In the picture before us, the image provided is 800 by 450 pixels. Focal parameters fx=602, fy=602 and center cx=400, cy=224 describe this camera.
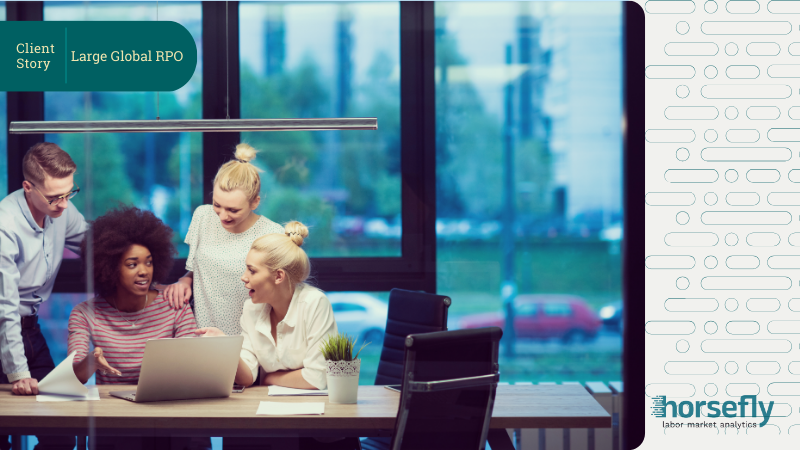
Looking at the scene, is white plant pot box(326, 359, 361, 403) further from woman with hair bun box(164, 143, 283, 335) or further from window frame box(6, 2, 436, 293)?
window frame box(6, 2, 436, 293)

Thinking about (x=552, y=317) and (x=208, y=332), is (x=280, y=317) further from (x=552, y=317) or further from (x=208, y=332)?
(x=552, y=317)

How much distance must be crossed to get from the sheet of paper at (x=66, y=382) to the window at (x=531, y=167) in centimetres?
160

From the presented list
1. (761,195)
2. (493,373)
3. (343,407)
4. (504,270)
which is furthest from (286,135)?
(761,195)

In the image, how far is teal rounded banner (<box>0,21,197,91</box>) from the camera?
2477 mm

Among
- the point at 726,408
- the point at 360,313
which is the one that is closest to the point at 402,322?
the point at 360,313

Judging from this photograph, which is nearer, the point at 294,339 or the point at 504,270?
the point at 294,339

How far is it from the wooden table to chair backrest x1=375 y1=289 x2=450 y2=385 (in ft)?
1.60

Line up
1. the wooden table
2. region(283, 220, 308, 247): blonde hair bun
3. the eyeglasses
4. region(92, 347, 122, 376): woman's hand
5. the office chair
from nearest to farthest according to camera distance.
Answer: the wooden table, region(92, 347, 122, 376): woman's hand, region(283, 220, 308, 247): blonde hair bun, the office chair, the eyeglasses

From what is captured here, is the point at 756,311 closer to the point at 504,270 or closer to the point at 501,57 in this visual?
the point at 504,270

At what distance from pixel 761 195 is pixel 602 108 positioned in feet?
2.61

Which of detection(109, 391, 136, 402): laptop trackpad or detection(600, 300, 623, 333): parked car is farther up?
detection(600, 300, 623, 333): parked car

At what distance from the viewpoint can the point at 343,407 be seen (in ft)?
6.41

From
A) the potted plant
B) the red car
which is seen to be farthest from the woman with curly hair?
the red car

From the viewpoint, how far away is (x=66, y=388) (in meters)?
2.05
